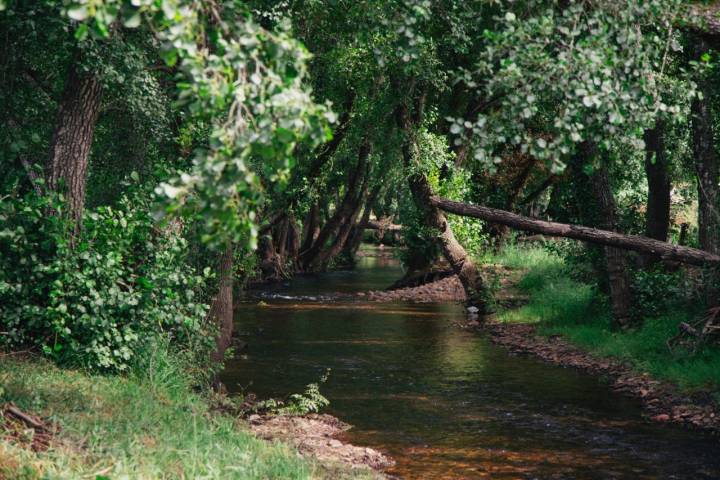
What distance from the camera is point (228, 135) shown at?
4426 millimetres

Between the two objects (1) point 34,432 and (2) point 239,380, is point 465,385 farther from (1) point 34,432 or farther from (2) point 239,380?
(1) point 34,432

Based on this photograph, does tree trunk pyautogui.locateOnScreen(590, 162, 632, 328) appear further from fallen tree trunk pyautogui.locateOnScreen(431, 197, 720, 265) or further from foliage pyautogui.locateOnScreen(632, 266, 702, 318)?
fallen tree trunk pyautogui.locateOnScreen(431, 197, 720, 265)

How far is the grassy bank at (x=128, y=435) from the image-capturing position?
6344mm

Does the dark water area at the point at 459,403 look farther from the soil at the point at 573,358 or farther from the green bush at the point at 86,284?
the green bush at the point at 86,284

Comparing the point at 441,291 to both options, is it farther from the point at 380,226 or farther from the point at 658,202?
the point at 380,226

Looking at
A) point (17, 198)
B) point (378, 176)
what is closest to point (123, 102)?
point (17, 198)

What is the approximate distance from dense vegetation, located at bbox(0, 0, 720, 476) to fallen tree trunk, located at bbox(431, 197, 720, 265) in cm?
7

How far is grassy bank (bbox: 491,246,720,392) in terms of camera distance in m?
12.8

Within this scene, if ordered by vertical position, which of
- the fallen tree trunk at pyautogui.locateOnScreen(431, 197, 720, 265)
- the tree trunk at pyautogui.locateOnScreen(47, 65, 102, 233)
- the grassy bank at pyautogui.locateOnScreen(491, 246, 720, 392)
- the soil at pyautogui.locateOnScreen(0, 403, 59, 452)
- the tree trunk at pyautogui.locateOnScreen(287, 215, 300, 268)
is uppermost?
the tree trunk at pyautogui.locateOnScreen(47, 65, 102, 233)

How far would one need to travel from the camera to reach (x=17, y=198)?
31.4ft

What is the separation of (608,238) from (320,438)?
6889mm

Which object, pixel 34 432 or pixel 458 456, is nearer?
pixel 34 432

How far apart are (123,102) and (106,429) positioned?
5044 millimetres

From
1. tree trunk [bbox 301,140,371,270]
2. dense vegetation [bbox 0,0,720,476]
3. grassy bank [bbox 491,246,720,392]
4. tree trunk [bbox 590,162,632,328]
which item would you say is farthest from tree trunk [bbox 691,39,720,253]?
tree trunk [bbox 301,140,371,270]
